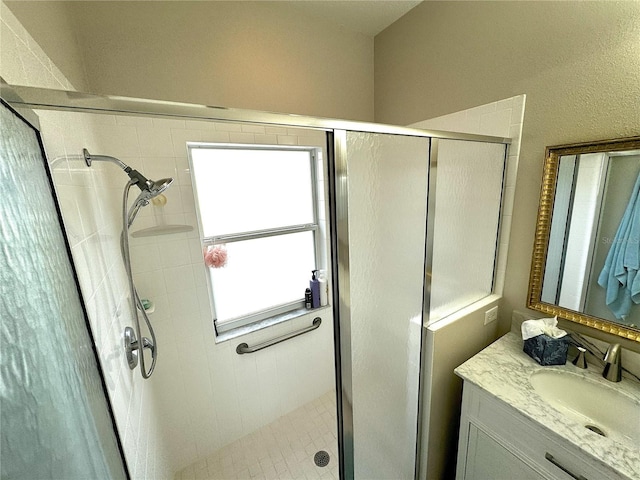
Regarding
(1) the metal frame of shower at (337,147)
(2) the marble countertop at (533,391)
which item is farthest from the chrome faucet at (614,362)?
(1) the metal frame of shower at (337,147)

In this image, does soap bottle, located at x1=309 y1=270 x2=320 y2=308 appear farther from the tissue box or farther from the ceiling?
the ceiling

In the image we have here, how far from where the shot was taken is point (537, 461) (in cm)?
95

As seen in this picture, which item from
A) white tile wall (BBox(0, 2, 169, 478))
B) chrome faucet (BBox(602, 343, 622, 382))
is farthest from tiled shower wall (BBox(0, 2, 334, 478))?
chrome faucet (BBox(602, 343, 622, 382))

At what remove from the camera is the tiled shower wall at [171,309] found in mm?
805

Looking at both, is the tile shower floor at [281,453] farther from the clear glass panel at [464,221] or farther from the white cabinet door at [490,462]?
the clear glass panel at [464,221]

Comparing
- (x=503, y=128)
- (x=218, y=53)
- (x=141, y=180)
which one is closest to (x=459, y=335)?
(x=503, y=128)

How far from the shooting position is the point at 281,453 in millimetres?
1720

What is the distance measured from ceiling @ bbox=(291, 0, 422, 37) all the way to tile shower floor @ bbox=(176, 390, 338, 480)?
2.78m

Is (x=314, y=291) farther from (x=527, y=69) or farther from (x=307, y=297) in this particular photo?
(x=527, y=69)

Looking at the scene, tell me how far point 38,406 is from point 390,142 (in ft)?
3.37

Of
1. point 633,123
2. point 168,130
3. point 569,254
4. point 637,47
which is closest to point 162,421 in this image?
point 168,130

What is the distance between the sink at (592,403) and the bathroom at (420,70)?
0.76ft

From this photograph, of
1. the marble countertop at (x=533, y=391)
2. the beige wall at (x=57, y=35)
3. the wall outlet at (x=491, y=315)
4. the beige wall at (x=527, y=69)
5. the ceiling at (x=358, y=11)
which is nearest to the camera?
the beige wall at (x=57, y=35)

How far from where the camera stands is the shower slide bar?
168 centimetres
